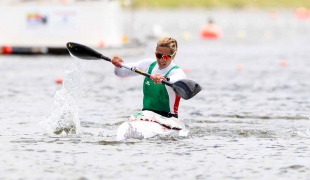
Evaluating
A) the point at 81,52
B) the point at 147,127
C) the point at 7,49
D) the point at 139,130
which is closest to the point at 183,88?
the point at 147,127

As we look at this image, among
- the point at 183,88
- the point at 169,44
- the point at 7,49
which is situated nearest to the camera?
the point at 183,88

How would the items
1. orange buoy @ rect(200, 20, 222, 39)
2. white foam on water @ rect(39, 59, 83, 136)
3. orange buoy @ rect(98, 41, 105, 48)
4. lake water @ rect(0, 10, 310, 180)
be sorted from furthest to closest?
orange buoy @ rect(200, 20, 222, 39)
orange buoy @ rect(98, 41, 105, 48)
white foam on water @ rect(39, 59, 83, 136)
lake water @ rect(0, 10, 310, 180)

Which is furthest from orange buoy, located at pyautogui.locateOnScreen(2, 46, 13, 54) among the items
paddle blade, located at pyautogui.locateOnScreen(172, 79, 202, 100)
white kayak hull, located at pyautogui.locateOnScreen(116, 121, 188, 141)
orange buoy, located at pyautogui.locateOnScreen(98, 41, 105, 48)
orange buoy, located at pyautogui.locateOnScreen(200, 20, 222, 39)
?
orange buoy, located at pyautogui.locateOnScreen(200, 20, 222, 39)

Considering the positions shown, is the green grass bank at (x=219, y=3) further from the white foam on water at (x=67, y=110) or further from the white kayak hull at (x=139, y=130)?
the white kayak hull at (x=139, y=130)

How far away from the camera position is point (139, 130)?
1459 cm

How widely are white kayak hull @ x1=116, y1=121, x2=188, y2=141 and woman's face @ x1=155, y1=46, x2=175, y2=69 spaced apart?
0.97 meters

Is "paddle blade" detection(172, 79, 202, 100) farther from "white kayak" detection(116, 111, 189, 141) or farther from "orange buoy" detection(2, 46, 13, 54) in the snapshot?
"orange buoy" detection(2, 46, 13, 54)

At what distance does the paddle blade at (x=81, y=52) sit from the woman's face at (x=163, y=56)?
1438 millimetres

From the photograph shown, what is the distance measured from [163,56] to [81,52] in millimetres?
1887

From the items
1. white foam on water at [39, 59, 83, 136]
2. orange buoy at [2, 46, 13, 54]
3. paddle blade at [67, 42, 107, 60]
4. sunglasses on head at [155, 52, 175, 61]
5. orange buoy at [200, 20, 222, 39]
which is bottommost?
white foam on water at [39, 59, 83, 136]

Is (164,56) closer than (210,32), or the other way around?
(164,56)

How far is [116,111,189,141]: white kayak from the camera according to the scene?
14.5m

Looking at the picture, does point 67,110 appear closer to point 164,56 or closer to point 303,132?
point 164,56

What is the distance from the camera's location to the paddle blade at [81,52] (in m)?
15.8
